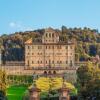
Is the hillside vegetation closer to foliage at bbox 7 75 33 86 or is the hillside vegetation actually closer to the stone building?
the stone building

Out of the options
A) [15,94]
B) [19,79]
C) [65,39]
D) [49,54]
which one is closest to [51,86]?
[15,94]

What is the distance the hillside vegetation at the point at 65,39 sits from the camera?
4507 inches


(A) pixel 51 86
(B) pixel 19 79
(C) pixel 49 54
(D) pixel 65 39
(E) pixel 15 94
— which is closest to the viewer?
(A) pixel 51 86

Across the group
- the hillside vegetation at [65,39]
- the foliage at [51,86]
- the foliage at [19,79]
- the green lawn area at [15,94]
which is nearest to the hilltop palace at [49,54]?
the foliage at [19,79]

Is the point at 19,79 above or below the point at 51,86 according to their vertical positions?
above

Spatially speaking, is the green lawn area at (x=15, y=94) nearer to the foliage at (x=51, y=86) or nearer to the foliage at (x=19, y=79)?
the foliage at (x=51, y=86)

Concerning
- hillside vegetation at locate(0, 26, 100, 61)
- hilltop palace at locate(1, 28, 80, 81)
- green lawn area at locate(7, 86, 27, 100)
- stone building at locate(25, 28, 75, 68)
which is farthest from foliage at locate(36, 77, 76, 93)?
hillside vegetation at locate(0, 26, 100, 61)

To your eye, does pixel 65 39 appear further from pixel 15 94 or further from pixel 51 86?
pixel 51 86

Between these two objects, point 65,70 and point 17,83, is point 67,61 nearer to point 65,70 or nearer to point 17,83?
point 65,70

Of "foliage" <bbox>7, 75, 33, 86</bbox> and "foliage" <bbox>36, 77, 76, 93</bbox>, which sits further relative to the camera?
"foliage" <bbox>7, 75, 33, 86</bbox>

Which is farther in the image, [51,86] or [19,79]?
[19,79]

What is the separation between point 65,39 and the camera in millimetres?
116688

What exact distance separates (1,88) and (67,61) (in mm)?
53064

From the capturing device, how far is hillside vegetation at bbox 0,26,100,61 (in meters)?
114
